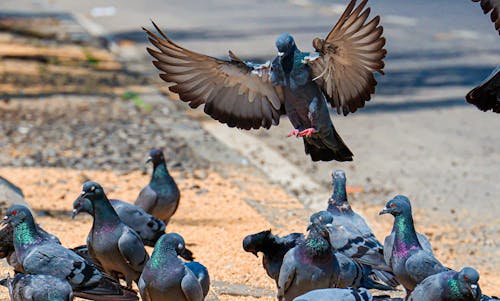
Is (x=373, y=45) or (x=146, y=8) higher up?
(x=373, y=45)

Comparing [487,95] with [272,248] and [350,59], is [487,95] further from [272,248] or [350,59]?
[272,248]

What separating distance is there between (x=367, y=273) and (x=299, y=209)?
7.62ft

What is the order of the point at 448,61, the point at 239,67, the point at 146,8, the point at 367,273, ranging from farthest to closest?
the point at 146,8, the point at 448,61, the point at 367,273, the point at 239,67

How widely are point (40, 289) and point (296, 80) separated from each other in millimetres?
1736

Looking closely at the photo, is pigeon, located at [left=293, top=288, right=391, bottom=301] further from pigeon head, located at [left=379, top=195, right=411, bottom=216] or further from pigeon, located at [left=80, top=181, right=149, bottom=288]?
pigeon, located at [left=80, top=181, right=149, bottom=288]

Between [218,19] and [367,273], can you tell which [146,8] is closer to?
[218,19]

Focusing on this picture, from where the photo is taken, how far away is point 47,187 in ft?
30.9

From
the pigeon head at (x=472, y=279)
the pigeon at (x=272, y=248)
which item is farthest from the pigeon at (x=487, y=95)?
the pigeon at (x=272, y=248)

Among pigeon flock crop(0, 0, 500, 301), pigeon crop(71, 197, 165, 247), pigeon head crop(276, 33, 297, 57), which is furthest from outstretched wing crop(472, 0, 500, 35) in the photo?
pigeon crop(71, 197, 165, 247)

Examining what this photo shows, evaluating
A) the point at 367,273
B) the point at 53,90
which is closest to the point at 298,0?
the point at 53,90

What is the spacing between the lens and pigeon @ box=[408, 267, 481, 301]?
4.85 m

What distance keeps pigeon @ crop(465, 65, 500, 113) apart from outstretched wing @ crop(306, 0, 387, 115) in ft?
1.68

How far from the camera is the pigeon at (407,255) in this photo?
5641 mm

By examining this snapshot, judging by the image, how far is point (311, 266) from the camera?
560 cm
